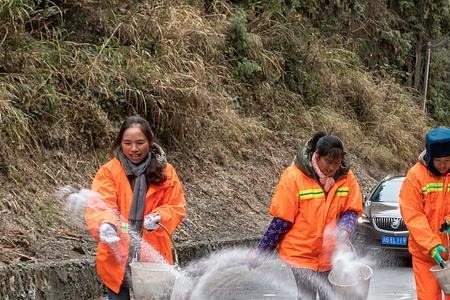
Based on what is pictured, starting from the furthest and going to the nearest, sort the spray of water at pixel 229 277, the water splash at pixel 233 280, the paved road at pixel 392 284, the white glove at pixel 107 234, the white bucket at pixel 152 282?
the paved road at pixel 392 284
the water splash at pixel 233 280
the spray of water at pixel 229 277
the white glove at pixel 107 234
the white bucket at pixel 152 282

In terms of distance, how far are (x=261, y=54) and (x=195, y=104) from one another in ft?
20.7

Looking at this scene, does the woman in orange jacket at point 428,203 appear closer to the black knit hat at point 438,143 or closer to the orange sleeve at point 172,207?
the black knit hat at point 438,143

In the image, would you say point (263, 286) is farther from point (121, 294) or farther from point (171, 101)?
point (121, 294)

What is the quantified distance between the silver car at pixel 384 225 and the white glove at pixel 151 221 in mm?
8864

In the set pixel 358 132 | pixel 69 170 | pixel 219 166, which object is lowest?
pixel 358 132

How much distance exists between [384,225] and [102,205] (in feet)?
32.1

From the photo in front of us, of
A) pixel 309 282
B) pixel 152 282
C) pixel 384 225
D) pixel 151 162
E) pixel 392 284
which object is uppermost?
pixel 151 162

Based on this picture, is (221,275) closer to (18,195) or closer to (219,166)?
(18,195)

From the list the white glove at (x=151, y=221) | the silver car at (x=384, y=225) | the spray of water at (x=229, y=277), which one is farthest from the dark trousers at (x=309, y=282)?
the silver car at (x=384, y=225)

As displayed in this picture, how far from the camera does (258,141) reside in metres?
19.4

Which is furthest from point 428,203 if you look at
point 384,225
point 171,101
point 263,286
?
point 171,101

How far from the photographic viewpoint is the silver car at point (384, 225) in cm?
1485

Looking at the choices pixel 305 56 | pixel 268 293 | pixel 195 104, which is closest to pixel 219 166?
pixel 195 104

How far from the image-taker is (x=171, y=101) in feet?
49.3
